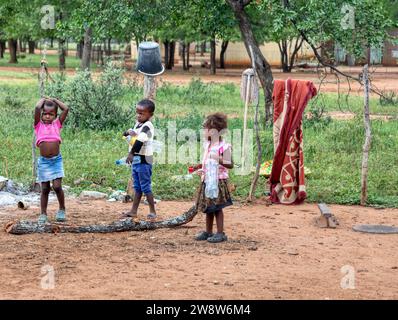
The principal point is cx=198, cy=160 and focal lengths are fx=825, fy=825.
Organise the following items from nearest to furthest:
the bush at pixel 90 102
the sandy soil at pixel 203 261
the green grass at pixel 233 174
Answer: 1. the sandy soil at pixel 203 261
2. the green grass at pixel 233 174
3. the bush at pixel 90 102

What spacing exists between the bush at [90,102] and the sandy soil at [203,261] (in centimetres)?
662

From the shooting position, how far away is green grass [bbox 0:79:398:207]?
11000 mm

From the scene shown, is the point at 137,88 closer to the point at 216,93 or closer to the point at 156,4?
the point at 216,93

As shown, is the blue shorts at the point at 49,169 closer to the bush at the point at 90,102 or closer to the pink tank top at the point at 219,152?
the pink tank top at the point at 219,152

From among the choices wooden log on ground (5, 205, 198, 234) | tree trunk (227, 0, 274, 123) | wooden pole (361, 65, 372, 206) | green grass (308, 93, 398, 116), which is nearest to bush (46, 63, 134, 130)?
tree trunk (227, 0, 274, 123)

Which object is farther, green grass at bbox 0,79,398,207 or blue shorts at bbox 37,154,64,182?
green grass at bbox 0,79,398,207

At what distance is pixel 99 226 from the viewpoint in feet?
27.0

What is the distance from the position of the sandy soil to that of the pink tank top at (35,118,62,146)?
932mm

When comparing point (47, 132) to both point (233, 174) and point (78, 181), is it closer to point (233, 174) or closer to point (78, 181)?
point (78, 181)

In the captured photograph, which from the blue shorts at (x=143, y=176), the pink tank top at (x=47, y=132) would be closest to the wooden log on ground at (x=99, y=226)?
the blue shorts at (x=143, y=176)

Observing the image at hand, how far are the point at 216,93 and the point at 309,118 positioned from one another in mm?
7864

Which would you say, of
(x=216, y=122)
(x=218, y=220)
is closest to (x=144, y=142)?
(x=216, y=122)

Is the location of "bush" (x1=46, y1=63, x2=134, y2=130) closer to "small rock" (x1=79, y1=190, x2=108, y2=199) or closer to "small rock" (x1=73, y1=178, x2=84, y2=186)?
"small rock" (x1=73, y1=178, x2=84, y2=186)

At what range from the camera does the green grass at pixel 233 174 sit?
36.1ft
